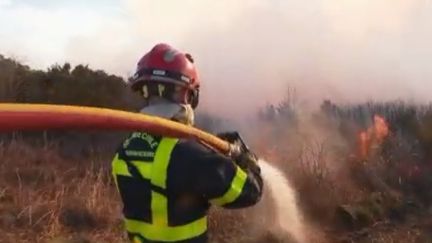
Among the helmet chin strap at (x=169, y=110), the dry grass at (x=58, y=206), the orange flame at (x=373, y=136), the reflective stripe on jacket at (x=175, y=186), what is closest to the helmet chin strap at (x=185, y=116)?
the helmet chin strap at (x=169, y=110)

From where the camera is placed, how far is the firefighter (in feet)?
11.7

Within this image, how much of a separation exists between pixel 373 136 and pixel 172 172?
14.2 metres

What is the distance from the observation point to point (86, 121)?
3.06 meters

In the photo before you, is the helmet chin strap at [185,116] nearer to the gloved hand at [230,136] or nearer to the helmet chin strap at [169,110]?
the helmet chin strap at [169,110]

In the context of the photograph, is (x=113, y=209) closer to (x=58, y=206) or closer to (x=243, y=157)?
(x=58, y=206)

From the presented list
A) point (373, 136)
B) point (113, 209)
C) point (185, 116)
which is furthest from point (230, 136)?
point (373, 136)

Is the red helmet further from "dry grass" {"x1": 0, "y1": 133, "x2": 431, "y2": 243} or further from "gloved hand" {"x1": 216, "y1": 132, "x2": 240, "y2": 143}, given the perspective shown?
"dry grass" {"x1": 0, "y1": 133, "x2": 431, "y2": 243}

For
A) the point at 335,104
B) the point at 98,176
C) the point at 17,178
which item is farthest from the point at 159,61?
the point at 335,104

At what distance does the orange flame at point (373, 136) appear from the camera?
16.6 meters

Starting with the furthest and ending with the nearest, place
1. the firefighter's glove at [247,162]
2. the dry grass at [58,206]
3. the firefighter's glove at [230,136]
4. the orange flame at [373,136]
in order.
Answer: the orange flame at [373,136]
the dry grass at [58,206]
the firefighter's glove at [230,136]
the firefighter's glove at [247,162]

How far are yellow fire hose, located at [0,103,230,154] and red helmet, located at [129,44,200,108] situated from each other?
7.2 inches

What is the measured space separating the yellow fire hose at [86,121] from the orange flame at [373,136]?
12.9m

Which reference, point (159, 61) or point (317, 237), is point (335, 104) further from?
point (159, 61)

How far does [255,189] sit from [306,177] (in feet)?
32.8
